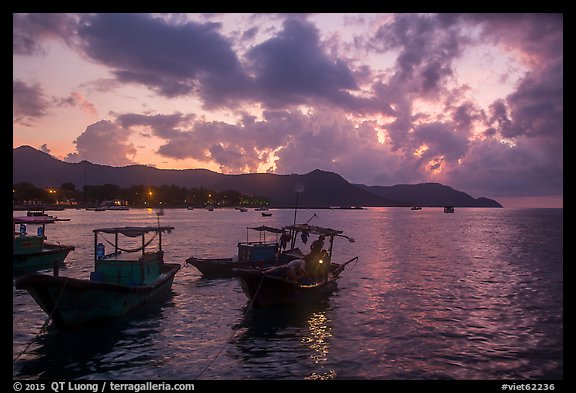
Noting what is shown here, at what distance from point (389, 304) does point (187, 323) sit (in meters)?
11.8

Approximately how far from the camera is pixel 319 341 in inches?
659

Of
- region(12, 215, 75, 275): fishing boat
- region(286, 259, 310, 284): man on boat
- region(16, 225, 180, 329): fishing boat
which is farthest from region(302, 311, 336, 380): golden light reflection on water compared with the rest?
region(12, 215, 75, 275): fishing boat

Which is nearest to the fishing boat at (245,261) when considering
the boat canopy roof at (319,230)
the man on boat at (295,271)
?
the boat canopy roof at (319,230)

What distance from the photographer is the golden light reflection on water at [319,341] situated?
13.6 meters

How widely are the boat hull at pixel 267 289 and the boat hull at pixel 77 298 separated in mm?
4847

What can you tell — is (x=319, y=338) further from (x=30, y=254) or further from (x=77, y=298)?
(x=30, y=254)

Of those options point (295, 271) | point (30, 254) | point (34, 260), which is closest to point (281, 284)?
point (295, 271)

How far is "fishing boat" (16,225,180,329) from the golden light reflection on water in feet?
26.6

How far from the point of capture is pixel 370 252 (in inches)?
2167

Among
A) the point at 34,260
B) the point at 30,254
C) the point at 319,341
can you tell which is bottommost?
the point at 319,341

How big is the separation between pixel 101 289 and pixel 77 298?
37.0 inches

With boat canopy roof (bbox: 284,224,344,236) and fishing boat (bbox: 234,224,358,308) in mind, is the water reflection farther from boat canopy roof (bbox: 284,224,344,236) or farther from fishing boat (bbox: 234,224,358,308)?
boat canopy roof (bbox: 284,224,344,236)
